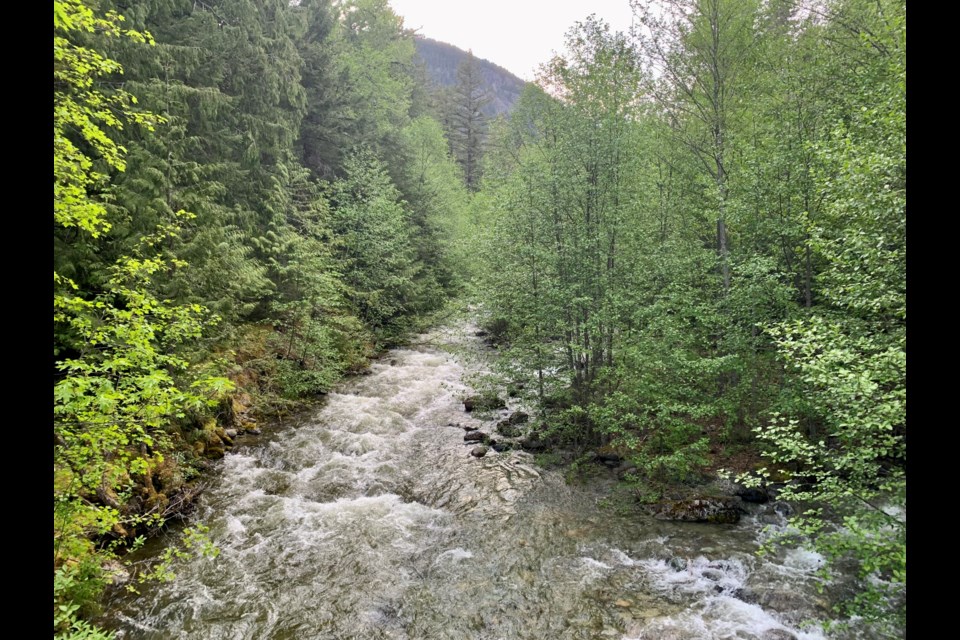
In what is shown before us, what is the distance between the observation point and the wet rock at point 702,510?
9.15m

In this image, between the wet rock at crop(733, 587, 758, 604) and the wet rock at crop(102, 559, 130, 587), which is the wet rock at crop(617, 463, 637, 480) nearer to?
the wet rock at crop(733, 587, 758, 604)

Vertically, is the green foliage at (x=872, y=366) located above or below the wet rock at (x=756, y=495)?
above

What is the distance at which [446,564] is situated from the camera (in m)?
8.06

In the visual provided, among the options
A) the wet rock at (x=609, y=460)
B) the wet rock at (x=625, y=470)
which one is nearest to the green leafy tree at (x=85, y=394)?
the wet rock at (x=625, y=470)

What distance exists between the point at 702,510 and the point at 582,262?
602 cm

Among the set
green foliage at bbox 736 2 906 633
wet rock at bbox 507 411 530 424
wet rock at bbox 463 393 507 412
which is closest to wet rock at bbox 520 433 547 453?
wet rock at bbox 507 411 530 424

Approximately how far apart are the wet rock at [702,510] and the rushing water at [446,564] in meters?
0.23

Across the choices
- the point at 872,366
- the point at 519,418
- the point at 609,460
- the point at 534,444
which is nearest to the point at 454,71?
the point at 519,418

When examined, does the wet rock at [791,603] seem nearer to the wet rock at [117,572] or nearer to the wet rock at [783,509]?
the wet rock at [783,509]

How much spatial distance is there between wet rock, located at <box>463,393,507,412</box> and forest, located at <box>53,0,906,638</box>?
2.18 meters

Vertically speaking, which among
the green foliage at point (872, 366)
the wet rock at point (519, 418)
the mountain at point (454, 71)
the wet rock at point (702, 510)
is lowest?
the wet rock at point (702, 510)

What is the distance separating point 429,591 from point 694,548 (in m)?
4.79

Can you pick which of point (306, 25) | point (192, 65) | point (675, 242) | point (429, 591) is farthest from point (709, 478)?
point (306, 25)
